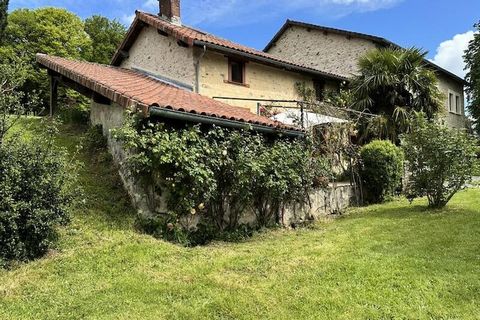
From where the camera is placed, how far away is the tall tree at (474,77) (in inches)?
1217

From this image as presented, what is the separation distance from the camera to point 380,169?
1320 centimetres

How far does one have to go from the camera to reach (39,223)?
5969 mm

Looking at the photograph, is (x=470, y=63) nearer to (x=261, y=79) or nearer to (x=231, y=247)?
(x=261, y=79)

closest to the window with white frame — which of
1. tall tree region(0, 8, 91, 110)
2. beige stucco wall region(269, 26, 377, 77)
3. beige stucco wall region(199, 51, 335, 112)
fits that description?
beige stucco wall region(269, 26, 377, 77)

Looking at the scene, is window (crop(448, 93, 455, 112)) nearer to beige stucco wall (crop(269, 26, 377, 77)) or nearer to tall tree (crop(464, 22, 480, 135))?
tall tree (crop(464, 22, 480, 135))

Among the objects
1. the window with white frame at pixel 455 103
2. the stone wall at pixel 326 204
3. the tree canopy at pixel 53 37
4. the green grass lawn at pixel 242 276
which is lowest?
the green grass lawn at pixel 242 276

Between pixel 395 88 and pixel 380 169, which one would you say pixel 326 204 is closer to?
pixel 380 169

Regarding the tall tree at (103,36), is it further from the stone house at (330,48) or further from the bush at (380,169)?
the bush at (380,169)

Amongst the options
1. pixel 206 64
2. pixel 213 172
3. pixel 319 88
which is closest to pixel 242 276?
pixel 213 172

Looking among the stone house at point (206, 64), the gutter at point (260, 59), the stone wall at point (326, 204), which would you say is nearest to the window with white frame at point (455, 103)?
the gutter at point (260, 59)

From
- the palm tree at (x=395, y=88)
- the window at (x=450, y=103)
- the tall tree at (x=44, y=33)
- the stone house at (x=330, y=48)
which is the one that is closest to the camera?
the palm tree at (x=395, y=88)

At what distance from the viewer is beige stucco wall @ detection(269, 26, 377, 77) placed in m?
23.8

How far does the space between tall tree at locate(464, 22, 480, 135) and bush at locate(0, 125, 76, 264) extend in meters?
31.2

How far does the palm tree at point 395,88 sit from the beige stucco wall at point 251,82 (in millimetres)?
2821
